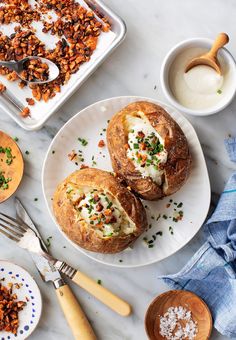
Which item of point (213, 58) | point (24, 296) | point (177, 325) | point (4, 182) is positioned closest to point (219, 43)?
point (213, 58)

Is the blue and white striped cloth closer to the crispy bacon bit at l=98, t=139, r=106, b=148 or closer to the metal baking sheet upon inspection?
the crispy bacon bit at l=98, t=139, r=106, b=148

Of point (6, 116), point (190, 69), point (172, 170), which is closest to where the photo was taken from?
point (172, 170)

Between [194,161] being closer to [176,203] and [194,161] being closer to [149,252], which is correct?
[176,203]

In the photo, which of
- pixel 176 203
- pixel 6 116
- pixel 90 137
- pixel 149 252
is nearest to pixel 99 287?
pixel 149 252

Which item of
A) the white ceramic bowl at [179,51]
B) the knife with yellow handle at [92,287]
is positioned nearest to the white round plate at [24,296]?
the knife with yellow handle at [92,287]

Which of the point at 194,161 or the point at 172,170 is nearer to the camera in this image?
the point at 172,170

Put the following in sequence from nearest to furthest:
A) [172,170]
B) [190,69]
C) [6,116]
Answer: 1. [172,170]
2. [190,69]
3. [6,116]

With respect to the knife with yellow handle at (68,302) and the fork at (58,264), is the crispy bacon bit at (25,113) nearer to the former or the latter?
the fork at (58,264)
